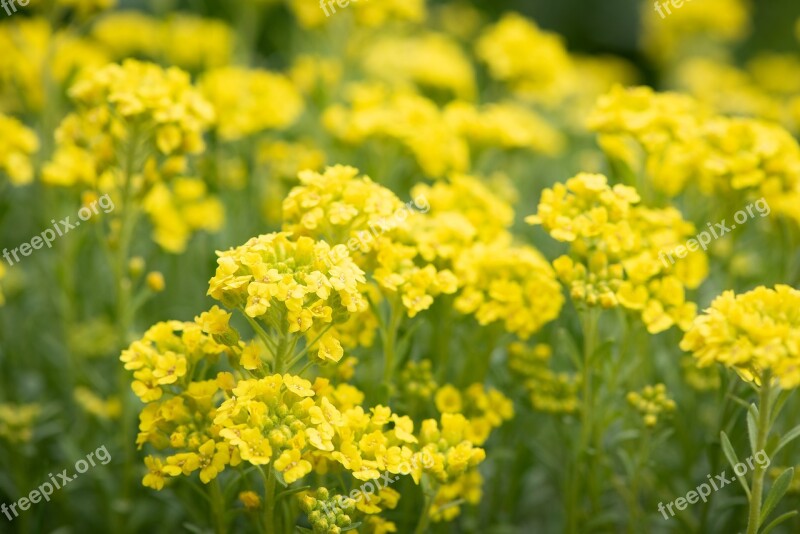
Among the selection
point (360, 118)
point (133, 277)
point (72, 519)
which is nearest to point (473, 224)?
point (360, 118)

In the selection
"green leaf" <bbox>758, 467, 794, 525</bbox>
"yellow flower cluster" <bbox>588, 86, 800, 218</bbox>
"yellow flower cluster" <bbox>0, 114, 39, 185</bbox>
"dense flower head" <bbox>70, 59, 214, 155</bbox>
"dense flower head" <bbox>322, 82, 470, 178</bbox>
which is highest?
"yellow flower cluster" <bbox>588, 86, 800, 218</bbox>

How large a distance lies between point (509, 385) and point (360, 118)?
2.97 feet

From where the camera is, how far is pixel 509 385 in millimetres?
2123

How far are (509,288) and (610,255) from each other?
0.23 meters

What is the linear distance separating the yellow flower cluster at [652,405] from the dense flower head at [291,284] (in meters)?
0.73

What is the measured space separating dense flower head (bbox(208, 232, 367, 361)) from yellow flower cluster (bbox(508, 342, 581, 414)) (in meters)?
0.61

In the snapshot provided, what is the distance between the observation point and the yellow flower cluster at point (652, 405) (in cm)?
184

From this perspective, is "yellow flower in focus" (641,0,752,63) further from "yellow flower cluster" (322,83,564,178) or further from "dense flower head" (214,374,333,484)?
"dense flower head" (214,374,333,484)

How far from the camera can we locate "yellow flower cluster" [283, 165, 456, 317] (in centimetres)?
170

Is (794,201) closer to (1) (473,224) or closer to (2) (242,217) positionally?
(1) (473,224)

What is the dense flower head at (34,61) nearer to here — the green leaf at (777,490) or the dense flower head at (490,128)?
the dense flower head at (490,128)

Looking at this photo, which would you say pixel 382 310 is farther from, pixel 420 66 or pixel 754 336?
pixel 420 66

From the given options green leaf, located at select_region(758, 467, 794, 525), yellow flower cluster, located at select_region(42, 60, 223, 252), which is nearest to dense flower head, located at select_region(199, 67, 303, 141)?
yellow flower cluster, located at select_region(42, 60, 223, 252)

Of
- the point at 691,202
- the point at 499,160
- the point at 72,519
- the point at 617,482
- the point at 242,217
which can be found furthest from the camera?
the point at 499,160
